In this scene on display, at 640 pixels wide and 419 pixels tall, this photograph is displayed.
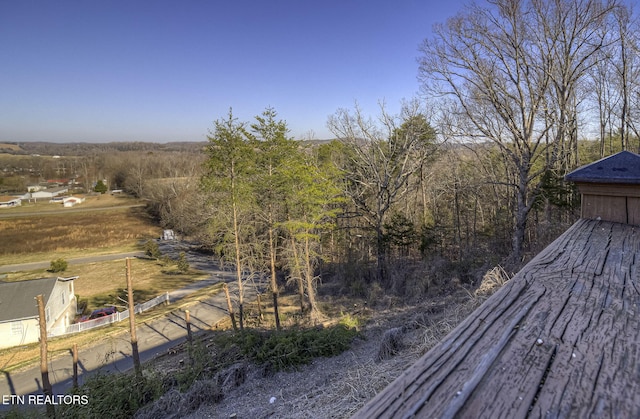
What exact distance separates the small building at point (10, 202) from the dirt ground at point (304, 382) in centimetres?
8883

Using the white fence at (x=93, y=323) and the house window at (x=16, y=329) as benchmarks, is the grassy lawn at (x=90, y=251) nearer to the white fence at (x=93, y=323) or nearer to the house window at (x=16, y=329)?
the white fence at (x=93, y=323)

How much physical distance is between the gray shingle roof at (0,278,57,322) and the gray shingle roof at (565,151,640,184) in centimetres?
2533

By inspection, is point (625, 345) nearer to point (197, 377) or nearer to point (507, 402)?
point (507, 402)

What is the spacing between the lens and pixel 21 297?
20.7 meters

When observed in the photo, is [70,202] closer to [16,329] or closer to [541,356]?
[16,329]

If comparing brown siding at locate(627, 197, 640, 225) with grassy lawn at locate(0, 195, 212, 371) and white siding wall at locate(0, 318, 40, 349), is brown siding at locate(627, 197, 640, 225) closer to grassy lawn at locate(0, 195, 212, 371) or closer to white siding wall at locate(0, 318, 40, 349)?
grassy lawn at locate(0, 195, 212, 371)

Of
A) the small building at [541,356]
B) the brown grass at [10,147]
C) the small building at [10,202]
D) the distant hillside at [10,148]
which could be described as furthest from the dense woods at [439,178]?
the brown grass at [10,147]

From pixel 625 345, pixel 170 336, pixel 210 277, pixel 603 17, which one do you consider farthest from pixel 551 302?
pixel 210 277

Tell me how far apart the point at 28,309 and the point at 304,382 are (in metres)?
22.0

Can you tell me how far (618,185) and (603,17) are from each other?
13.5m

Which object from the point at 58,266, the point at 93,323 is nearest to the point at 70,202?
the point at 58,266

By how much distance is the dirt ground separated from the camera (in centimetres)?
355

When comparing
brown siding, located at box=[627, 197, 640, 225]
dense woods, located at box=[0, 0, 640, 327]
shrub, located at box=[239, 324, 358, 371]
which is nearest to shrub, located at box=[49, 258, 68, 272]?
dense woods, located at box=[0, 0, 640, 327]

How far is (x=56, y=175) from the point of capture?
352 feet
